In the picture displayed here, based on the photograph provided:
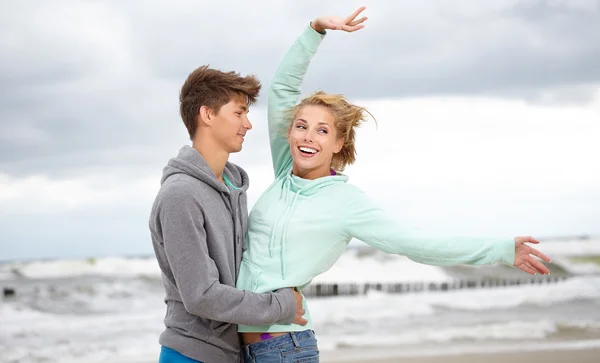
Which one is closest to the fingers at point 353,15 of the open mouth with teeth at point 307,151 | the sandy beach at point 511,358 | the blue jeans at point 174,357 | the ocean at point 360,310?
the open mouth with teeth at point 307,151

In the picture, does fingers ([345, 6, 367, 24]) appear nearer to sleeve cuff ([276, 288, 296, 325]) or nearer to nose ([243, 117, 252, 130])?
nose ([243, 117, 252, 130])

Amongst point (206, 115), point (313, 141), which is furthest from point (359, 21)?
point (206, 115)

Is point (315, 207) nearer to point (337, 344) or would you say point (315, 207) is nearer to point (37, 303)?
point (337, 344)

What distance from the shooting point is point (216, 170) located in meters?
3.30

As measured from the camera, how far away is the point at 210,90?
327 centimetres

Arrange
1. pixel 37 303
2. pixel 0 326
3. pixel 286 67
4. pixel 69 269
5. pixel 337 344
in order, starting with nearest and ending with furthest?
pixel 286 67
pixel 337 344
pixel 0 326
pixel 37 303
pixel 69 269

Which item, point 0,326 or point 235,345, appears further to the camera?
point 0,326

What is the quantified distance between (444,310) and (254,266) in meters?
7.68

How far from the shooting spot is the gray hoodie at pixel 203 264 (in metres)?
2.96

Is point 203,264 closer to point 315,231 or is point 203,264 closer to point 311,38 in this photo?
point 315,231

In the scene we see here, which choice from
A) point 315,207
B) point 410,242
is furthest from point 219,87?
point 410,242

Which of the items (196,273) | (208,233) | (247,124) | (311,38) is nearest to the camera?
(196,273)

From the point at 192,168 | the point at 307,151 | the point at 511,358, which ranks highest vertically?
the point at 307,151

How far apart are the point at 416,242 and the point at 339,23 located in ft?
3.57
